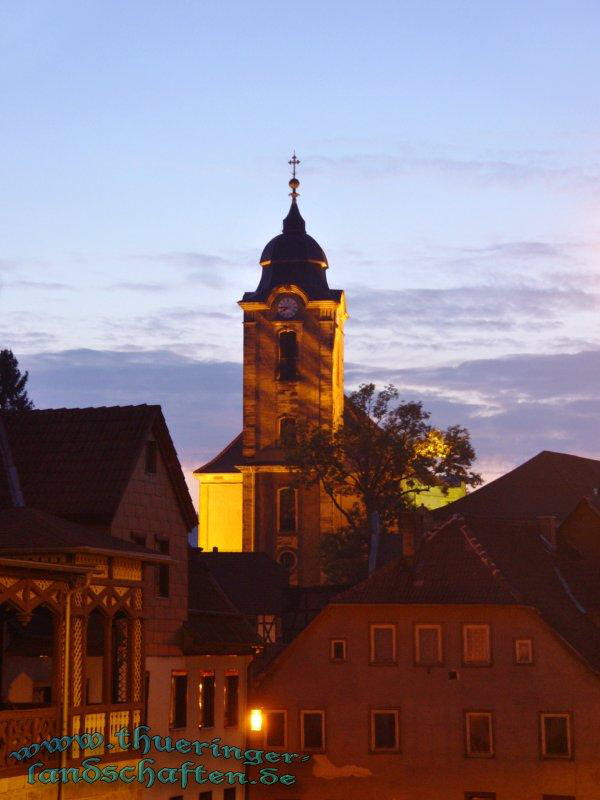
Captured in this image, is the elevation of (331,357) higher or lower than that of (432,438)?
higher

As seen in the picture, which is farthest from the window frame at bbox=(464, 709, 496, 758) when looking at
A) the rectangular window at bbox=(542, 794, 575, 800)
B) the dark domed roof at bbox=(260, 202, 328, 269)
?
the dark domed roof at bbox=(260, 202, 328, 269)

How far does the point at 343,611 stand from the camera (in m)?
56.0

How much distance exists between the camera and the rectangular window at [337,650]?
55625mm

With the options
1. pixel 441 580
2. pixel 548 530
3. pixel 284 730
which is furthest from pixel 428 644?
pixel 548 530

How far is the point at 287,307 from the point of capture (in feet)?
383

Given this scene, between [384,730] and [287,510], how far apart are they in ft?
190

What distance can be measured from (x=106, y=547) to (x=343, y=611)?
68.9ft

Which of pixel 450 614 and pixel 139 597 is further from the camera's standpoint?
pixel 450 614

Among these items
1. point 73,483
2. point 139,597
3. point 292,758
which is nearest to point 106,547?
point 139,597

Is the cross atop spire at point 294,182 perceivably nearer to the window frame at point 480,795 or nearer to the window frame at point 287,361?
the window frame at point 287,361

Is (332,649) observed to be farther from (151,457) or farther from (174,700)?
(151,457)

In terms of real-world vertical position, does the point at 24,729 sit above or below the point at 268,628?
below

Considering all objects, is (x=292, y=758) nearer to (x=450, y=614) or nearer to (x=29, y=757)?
(x=450, y=614)

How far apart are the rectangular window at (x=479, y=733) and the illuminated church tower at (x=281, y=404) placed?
56.2 m
